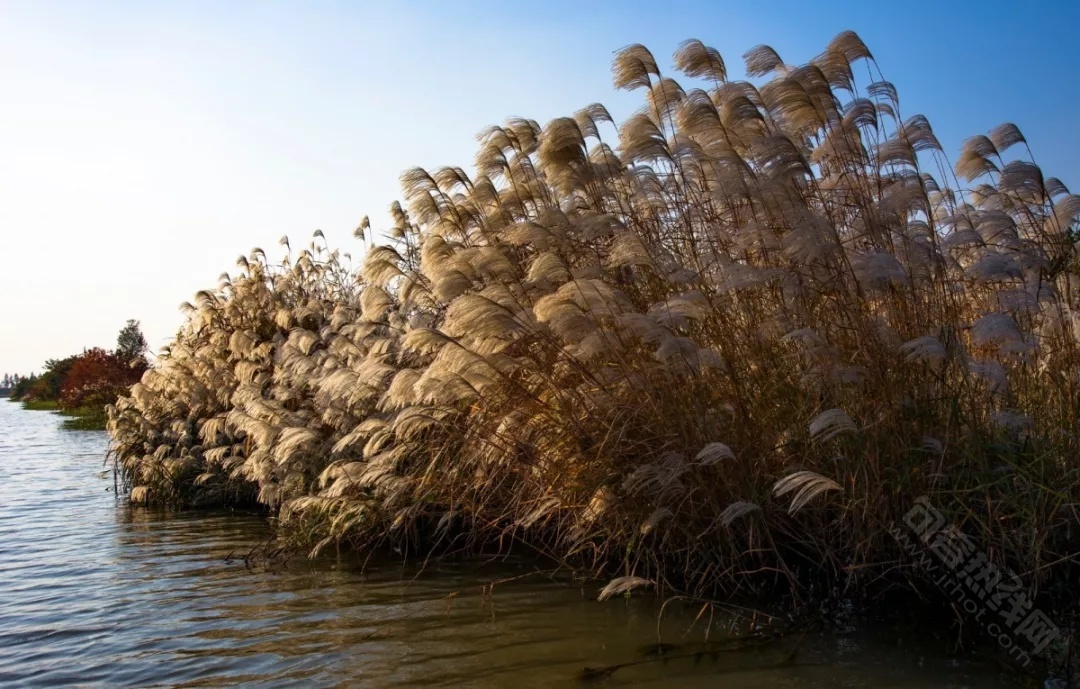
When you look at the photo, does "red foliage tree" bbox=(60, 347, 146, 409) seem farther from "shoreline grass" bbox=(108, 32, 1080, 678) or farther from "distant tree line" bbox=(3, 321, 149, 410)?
"shoreline grass" bbox=(108, 32, 1080, 678)

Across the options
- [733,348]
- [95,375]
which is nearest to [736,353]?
[733,348]

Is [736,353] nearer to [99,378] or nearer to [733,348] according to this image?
[733,348]

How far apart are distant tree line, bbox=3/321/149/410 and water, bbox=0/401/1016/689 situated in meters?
7.58

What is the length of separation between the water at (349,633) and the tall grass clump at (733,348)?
403 mm

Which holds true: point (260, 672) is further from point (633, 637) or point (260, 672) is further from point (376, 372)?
point (376, 372)

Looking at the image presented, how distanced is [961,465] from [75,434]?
964 inches

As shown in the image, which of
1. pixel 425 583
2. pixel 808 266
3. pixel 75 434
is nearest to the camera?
pixel 808 266

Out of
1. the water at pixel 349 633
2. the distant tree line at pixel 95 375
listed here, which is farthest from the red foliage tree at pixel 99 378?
the water at pixel 349 633

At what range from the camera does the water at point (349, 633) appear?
3.97 m

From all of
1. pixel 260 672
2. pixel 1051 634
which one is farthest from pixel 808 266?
pixel 260 672

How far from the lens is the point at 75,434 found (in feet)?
77.5

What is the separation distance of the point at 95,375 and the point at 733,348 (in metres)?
34.2

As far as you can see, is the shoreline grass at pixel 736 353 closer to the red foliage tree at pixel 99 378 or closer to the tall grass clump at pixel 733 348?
the tall grass clump at pixel 733 348

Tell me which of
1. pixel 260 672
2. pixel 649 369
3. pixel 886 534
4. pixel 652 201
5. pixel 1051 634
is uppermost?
pixel 652 201
